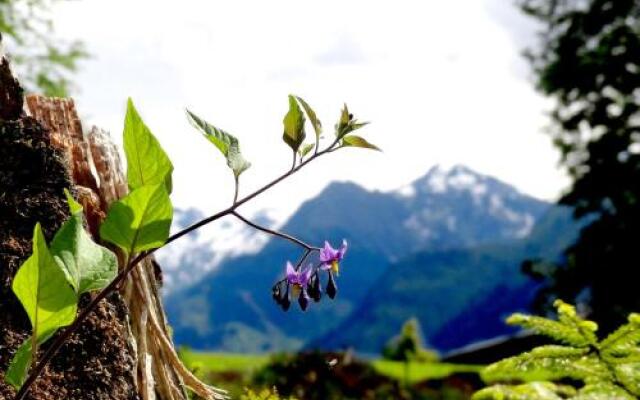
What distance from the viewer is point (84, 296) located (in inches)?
98.0

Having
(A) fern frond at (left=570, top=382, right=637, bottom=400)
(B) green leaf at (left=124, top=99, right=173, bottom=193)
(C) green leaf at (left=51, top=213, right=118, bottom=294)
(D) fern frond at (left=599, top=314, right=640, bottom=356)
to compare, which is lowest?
(A) fern frond at (left=570, top=382, right=637, bottom=400)

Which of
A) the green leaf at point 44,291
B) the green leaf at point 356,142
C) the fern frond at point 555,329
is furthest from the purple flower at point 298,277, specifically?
the green leaf at point 44,291

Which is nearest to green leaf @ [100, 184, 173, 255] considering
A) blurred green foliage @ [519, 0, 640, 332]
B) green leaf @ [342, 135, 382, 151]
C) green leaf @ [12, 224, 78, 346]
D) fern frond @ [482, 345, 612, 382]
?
green leaf @ [12, 224, 78, 346]

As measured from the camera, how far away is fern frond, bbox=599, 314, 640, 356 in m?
2.16

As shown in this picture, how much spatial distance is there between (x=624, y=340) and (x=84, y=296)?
5.12 ft

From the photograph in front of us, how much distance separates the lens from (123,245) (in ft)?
5.27

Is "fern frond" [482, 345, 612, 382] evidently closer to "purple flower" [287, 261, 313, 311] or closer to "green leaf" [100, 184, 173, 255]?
"purple flower" [287, 261, 313, 311]

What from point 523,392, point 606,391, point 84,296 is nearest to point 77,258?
point 84,296

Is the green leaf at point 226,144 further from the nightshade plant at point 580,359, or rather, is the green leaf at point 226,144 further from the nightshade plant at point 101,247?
the nightshade plant at point 580,359

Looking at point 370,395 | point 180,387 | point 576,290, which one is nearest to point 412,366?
point 576,290

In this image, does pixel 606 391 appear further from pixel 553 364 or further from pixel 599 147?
pixel 599 147

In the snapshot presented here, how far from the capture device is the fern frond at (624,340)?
7.09 feet

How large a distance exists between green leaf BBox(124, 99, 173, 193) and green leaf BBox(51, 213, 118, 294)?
167 millimetres

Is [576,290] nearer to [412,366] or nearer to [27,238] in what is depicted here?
[412,366]
